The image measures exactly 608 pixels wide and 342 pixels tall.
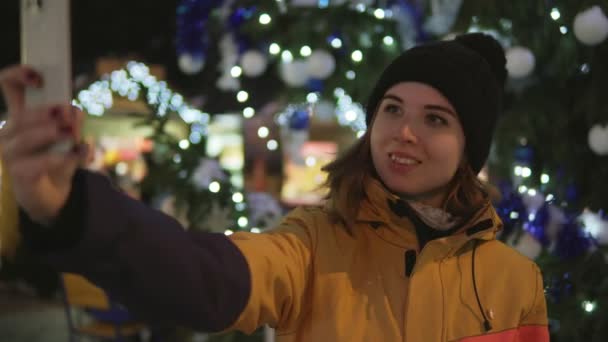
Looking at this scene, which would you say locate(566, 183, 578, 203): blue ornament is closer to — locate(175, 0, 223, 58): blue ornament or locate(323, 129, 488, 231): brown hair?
locate(323, 129, 488, 231): brown hair

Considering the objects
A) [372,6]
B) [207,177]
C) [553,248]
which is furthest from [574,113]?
[207,177]

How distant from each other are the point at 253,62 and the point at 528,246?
1.54m

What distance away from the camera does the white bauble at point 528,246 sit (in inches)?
103

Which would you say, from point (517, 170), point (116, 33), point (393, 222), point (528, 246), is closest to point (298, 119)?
point (517, 170)

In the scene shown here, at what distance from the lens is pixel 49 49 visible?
2.35ft

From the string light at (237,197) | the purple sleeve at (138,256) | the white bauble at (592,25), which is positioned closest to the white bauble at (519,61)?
the white bauble at (592,25)

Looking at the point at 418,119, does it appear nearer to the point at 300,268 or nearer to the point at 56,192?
the point at 300,268

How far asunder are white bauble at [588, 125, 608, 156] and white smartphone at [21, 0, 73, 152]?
7.92 ft

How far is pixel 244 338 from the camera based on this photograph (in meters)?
3.40

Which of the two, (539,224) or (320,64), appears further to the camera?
(320,64)

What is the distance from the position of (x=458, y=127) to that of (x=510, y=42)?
71.4 inches

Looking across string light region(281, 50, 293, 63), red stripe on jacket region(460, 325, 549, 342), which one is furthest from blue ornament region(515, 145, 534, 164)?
red stripe on jacket region(460, 325, 549, 342)

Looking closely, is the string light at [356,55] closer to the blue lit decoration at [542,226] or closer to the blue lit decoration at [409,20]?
the blue lit decoration at [409,20]

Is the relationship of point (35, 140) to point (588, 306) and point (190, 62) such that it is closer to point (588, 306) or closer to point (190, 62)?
point (588, 306)
